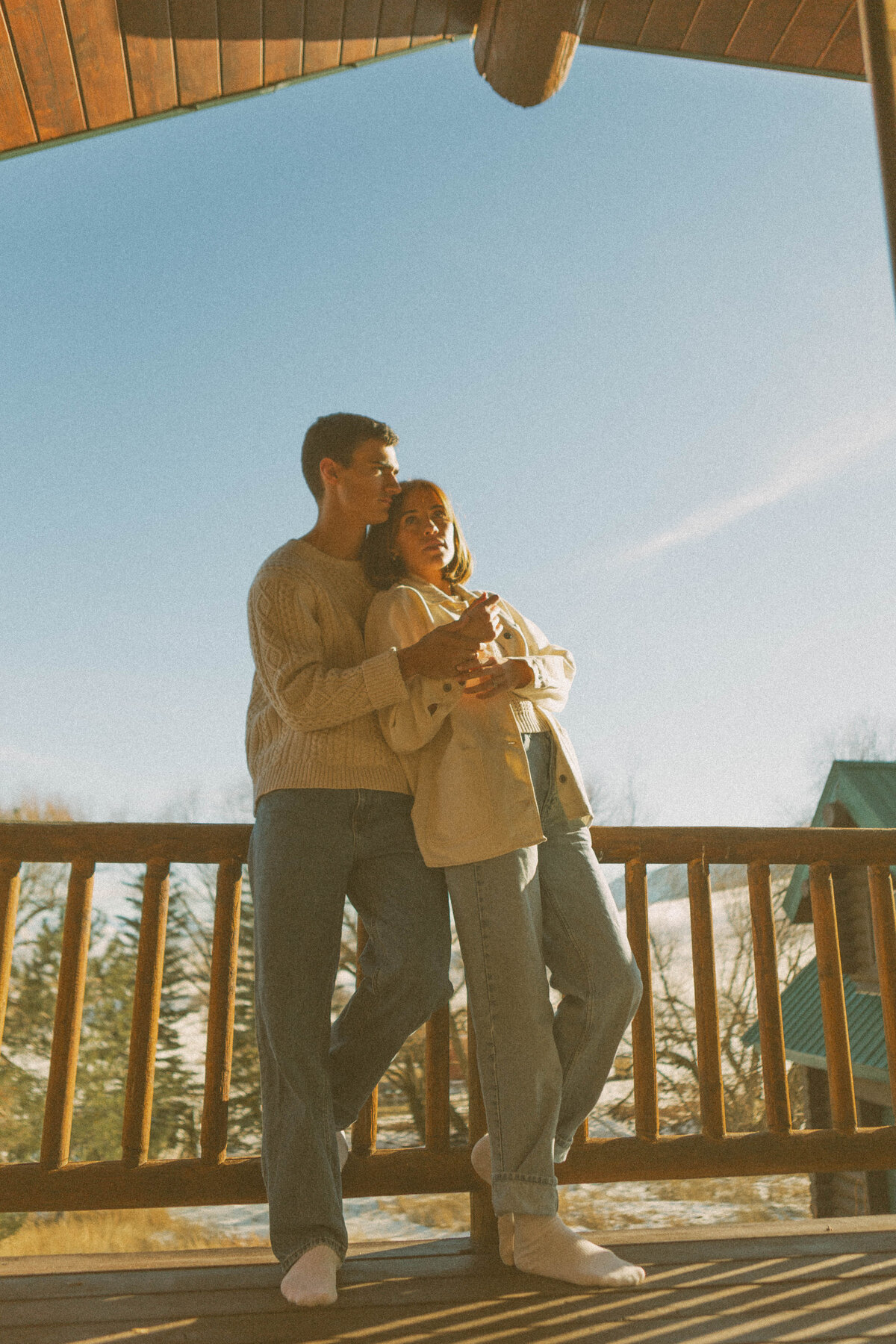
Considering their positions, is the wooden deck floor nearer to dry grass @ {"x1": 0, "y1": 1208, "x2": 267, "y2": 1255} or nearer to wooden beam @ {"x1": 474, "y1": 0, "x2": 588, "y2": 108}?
wooden beam @ {"x1": 474, "y1": 0, "x2": 588, "y2": 108}

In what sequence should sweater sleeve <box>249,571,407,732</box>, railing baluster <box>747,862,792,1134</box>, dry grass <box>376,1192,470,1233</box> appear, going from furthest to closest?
1. dry grass <box>376,1192,470,1233</box>
2. railing baluster <box>747,862,792,1134</box>
3. sweater sleeve <box>249,571,407,732</box>

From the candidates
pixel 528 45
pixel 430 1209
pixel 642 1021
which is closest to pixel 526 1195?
pixel 642 1021

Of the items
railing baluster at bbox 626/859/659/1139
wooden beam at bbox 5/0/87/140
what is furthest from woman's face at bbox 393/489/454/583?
wooden beam at bbox 5/0/87/140

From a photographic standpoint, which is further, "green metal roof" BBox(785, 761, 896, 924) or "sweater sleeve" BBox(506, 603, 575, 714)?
"green metal roof" BBox(785, 761, 896, 924)

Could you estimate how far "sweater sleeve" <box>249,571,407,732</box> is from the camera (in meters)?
1.82

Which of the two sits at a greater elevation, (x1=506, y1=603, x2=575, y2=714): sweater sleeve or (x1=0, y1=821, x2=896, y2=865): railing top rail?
(x1=506, y1=603, x2=575, y2=714): sweater sleeve

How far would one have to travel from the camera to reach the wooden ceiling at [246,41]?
96.8 inches

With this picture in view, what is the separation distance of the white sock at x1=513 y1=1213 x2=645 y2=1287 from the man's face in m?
1.44

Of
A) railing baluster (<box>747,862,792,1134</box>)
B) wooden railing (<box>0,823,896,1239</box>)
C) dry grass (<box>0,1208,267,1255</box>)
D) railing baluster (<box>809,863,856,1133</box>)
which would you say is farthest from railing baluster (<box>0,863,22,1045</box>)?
dry grass (<box>0,1208,267,1255</box>)

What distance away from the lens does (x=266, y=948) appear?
5.93ft

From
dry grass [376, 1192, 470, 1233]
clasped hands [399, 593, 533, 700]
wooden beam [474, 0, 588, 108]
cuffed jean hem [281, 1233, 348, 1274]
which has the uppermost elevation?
wooden beam [474, 0, 588, 108]

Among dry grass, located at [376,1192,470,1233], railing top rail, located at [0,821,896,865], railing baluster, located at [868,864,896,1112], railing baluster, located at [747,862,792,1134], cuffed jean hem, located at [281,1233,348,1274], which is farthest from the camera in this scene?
dry grass, located at [376,1192,470,1233]

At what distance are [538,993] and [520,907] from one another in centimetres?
17

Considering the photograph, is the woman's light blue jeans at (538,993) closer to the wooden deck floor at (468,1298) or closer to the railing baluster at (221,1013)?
the wooden deck floor at (468,1298)
